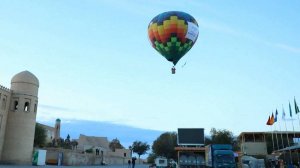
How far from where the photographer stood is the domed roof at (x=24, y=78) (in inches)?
2137

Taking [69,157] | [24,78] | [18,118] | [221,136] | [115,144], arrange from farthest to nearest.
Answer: [115,144]
[221,136]
[69,157]
[24,78]
[18,118]

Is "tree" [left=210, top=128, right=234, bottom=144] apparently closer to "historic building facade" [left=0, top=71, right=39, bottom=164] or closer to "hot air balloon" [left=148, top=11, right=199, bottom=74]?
"historic building facade" [left=0, top=71, right=39, bottom=164]

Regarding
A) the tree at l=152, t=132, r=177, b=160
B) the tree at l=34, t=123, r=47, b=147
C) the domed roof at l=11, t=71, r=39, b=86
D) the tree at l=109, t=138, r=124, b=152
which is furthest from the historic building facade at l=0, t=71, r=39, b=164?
the tree at l=109, t=138, r=124, b=152

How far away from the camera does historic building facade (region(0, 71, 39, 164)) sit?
2025 inches

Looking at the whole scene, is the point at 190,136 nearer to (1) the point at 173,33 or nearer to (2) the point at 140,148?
(1) the point at 173,33

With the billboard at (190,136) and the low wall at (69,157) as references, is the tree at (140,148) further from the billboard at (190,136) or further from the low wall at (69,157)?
the billboard at (190,136)

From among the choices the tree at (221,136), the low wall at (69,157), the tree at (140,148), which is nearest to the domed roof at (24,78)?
the low wall at (69,157)

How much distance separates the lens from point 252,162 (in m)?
35.7

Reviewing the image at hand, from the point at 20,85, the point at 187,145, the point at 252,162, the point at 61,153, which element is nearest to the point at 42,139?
the point at 61,153

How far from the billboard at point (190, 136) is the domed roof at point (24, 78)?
29.2m

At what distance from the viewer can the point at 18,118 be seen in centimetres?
5256

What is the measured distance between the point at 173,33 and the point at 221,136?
51.5 metres

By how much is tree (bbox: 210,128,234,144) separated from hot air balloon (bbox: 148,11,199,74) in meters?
48.2

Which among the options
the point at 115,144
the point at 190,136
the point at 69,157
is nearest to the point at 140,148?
the point at 115,144
